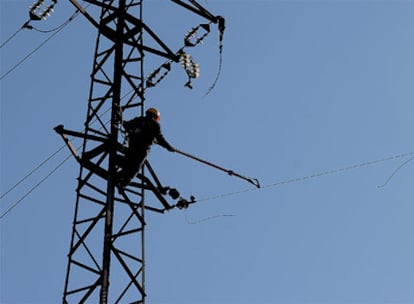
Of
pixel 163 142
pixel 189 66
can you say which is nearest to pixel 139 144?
pixel 163 142

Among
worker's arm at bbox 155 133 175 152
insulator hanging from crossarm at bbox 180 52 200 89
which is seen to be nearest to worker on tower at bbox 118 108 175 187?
worker's arm at bbox 155 133 175 152

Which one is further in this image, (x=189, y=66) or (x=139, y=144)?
(x=189, y=66)

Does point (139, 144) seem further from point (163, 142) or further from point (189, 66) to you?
point (189, 66)

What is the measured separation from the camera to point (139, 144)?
44.5 ft

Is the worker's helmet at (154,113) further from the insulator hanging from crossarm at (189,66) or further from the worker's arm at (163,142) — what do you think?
the insulator hanging from crossarm at (189,66)

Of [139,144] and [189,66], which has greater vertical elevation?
[189,66]

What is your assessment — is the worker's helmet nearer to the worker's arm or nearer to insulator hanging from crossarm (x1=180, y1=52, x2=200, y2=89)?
the worker's arm

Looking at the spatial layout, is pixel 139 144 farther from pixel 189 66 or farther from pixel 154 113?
pixel 189 66

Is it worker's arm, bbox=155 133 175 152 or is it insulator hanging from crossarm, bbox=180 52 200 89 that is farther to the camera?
insulator hanging from crossarm, bbox=180 52 200 89

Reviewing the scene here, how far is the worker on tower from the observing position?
533 inches

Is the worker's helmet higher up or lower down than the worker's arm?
higher up

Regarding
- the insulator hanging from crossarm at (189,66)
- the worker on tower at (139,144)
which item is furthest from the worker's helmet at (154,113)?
the insulator hanging from crossarm at (189,66)

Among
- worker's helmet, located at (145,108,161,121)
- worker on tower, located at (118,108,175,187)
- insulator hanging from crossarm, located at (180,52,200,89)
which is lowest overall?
worker on tower, located at (118,108,175,187)

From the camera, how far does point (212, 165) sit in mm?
14508
